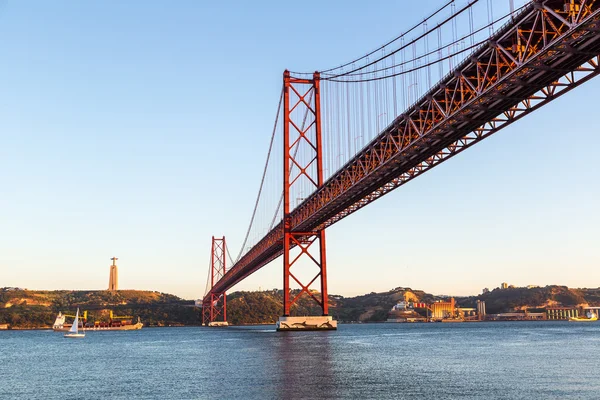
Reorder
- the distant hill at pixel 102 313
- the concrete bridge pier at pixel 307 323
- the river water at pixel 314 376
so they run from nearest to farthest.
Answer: the river water at pixel 314 376 → the concrete bridge pier at pixel 307 323 → the distant hill at pixel 102 313

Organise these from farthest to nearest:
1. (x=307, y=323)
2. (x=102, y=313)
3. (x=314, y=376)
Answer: (x=102, y=313) → (x=307, y=323) → (x=314, y=376)

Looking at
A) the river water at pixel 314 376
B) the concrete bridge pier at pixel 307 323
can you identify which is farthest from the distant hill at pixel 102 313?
the river water at pixel 314 376

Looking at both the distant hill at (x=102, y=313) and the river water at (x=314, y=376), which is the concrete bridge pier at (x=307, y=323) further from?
the distant hill at (x=102, y=313)

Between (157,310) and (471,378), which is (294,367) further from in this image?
(157,310)

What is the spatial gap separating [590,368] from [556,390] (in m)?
9.33

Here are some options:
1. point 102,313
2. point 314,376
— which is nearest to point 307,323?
point 314,376

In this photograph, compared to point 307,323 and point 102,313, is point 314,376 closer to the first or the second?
point 307,323

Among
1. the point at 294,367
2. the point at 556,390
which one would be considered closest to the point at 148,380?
the point at 294,367

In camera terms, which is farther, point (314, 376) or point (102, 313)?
point (102, 313)

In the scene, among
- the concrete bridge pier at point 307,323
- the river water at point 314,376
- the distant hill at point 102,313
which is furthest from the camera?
the distant hill at point 102,313

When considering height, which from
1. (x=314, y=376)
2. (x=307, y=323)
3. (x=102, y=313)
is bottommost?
(x=314, y=376)

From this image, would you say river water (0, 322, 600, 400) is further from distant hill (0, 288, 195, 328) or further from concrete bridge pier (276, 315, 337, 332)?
distant hill (0, 288, 195, 328)

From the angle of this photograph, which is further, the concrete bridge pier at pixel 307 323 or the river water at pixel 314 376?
the concrete bridge pier at pixel 307 323

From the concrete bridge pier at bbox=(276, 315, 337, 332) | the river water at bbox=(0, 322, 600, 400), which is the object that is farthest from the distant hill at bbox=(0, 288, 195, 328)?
the river water at bbox=(0, 322, 600, 400)
